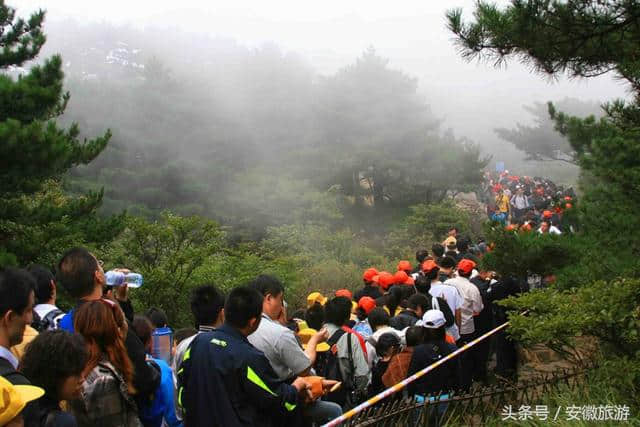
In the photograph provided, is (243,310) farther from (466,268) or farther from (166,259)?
(166,259)

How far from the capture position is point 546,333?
421cm

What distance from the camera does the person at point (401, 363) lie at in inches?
166

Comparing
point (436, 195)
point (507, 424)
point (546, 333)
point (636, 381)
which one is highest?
point (546, 333)

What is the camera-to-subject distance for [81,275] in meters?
2.83

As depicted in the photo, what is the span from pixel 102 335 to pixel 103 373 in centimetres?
16

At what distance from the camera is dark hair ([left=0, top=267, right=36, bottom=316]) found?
2328 mm

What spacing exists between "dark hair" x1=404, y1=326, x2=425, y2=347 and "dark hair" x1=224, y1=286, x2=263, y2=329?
190 centimetres

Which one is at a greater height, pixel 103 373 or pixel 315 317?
pixel 103 373

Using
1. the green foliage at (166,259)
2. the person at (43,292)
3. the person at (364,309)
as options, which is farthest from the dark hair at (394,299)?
the green foliage at (166,259)

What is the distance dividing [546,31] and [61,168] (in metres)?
6.29

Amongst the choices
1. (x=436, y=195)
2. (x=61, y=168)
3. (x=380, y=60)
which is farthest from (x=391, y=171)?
(x=61, y=168)

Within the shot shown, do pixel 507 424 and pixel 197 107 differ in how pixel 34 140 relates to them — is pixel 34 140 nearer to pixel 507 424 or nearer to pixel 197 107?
pixel 507 424

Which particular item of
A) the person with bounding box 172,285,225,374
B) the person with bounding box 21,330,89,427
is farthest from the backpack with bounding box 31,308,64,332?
the person with bounding box 21,330,89,427

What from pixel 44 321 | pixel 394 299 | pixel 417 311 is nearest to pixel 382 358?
pixel 417 311
